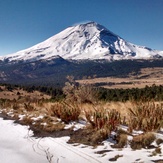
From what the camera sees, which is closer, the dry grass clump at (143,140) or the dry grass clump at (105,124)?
the dry grass clump at (143,140)

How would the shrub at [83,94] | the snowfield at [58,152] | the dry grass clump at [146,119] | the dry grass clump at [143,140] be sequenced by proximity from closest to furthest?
1. the snowfield at [58,152]
2. the dry grass clump at [143,140]
3. the dry grass clump at [146,119]
4. the shrub at [83,94]

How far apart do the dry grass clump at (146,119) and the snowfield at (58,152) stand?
1.13 meters

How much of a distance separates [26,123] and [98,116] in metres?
3.51

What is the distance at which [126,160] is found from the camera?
577cm

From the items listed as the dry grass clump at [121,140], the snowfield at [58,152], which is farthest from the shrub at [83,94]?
the dry grass clump at [121,140]

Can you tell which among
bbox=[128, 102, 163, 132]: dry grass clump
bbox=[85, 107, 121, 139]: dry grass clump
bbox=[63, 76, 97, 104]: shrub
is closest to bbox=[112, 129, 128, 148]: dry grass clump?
bbox=[85, 107, 121, 139]: dry grass clump

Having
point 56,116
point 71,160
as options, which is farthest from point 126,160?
point 56,116

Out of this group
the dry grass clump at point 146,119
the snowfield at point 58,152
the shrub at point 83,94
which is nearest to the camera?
the snowfield at point 58,152

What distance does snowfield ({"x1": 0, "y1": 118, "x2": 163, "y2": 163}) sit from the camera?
593 cm

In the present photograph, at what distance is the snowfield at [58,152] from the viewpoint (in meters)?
5.93

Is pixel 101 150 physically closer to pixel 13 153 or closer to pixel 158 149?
pixel 158 149

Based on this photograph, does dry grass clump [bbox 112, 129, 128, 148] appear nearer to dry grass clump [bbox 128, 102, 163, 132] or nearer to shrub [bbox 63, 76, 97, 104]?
dry grass clump [bbox 128, 102, 163, 132]

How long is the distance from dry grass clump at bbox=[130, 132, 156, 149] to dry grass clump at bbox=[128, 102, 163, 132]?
577 mm

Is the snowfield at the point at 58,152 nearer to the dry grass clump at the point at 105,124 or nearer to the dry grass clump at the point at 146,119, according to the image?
the dry grass clump at the point at 105,124
